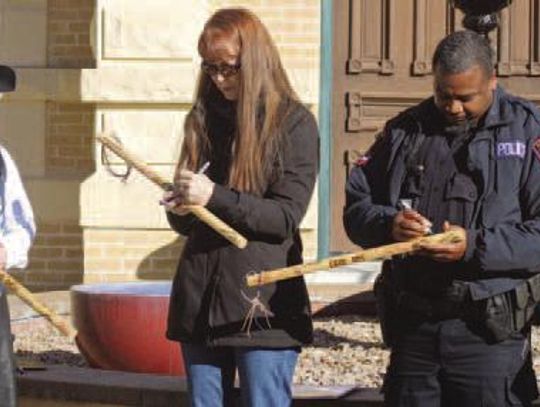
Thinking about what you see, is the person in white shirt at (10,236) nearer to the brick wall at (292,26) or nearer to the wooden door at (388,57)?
the brick wall at (292,26)

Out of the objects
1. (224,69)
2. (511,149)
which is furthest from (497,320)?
(224,69)

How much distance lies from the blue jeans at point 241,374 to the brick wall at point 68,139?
262 inches

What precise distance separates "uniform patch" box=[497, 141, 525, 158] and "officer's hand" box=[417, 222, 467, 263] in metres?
0.28

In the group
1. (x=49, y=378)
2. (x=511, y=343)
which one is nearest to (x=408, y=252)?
(x=511, y=343)

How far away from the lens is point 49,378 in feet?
22.2

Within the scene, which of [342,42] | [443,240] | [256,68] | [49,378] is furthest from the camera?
[342,42]

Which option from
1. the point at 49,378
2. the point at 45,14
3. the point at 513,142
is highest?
the point at 45,14

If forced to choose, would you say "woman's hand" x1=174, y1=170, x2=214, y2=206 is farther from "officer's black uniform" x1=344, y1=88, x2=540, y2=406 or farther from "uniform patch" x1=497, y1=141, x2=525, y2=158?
"uniform patch" x1=497, y1=141, x2=525, y2=158

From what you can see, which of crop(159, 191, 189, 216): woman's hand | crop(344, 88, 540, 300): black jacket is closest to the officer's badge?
crop(344, 88, 540, 300): black jacket

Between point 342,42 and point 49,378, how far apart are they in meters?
5.27

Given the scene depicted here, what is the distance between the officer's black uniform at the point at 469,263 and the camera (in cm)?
452

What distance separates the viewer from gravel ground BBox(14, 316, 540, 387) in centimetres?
739

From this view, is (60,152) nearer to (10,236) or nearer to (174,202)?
(10,236)

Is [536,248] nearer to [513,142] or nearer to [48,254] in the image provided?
[513,142]
